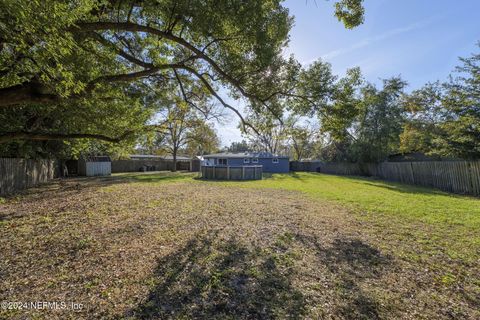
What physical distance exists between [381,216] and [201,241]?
5515 millimetres

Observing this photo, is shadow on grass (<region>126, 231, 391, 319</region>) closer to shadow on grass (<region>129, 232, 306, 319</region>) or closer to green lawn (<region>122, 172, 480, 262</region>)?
shadow on grass (<region>129, 232, 306, 319</region>)

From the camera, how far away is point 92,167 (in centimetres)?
2247

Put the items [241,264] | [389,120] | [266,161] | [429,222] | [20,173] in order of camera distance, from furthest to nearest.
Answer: [266,161], [389,120], [20,173], [429,222], [241,264]

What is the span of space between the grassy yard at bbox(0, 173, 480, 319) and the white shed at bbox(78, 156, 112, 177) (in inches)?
680

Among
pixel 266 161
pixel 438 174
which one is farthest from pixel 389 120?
pixel 266 161

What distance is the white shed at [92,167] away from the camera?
22.2 metres

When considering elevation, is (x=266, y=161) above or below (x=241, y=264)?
above

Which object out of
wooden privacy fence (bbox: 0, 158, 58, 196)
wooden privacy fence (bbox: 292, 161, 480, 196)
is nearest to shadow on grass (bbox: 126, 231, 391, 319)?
wooden privacy fence (bbox: 292, 161, 480, 196)

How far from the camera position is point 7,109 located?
1011 centimetres

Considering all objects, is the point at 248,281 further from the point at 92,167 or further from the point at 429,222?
the point at 92,167

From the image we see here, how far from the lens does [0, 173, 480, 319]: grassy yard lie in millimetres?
2586

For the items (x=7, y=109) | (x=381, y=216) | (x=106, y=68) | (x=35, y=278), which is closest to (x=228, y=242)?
(x=35, y=278)

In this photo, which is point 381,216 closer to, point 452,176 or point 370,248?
point 370,248

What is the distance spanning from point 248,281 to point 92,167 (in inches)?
965
